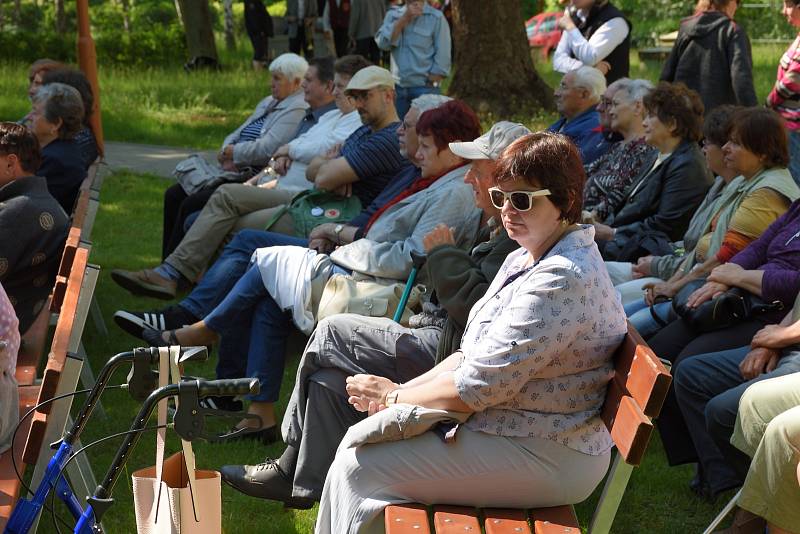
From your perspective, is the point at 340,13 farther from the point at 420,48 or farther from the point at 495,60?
the point at 420,48

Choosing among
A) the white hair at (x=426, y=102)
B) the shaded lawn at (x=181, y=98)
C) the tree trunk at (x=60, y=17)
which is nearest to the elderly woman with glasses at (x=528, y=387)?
the white hair at (x=426, y=102)

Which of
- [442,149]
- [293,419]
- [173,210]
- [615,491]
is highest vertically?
[442,149]

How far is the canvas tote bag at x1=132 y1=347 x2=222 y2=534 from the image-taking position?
9.64ft

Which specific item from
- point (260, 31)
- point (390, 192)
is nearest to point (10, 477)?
point (390, 192)

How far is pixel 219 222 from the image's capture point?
292 inches

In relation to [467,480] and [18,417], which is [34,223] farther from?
[467,480]

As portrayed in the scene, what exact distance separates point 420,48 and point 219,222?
175 inches

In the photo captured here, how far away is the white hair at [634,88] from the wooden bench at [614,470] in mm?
3160

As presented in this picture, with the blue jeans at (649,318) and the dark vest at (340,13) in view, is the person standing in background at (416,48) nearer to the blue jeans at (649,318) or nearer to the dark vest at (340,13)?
the dark vest at (340,13)

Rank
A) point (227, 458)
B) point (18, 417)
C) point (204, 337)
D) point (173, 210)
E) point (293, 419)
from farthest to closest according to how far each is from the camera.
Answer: point (173, 210), point (204, 337), point (227, 458), point (293, 419), point (18, 417)

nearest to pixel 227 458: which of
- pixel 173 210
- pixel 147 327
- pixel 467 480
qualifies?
pixel 147 327

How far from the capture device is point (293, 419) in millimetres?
4305

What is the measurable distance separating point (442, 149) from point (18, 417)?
2259mm

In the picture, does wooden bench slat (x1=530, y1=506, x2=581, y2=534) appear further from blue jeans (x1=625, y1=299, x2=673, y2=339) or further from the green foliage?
the green foliage
